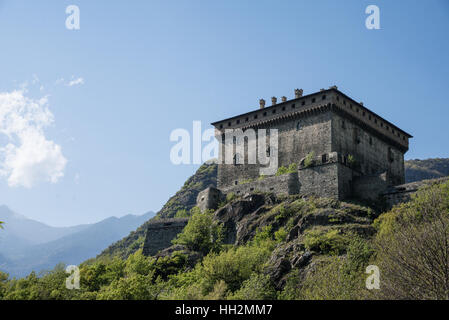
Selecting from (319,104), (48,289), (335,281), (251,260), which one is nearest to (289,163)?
(319,104)

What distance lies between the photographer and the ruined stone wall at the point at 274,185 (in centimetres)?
5191

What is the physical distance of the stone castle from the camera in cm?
4941

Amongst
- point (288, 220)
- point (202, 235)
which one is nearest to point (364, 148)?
point (288, 220)

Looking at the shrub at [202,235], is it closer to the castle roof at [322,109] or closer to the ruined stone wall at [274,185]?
the ruined stone wall at [274,185]

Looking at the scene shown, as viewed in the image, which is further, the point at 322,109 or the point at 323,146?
the point at 322,109

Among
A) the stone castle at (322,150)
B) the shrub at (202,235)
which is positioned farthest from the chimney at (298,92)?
the shrub at (202,235)

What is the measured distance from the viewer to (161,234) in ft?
184

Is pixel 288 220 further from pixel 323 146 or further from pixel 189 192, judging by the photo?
pixel 189 192

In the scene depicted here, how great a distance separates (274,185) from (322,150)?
6531 millimetres

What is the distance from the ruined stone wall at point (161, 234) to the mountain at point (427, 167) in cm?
12547

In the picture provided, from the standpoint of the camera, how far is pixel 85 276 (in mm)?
44594
